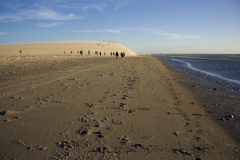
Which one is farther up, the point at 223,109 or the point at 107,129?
the point at 107,129

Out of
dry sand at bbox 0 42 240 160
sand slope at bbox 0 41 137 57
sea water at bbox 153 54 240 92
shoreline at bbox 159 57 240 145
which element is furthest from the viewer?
sand slope at bbox 0 41 137 57

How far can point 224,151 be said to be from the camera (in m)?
4.32

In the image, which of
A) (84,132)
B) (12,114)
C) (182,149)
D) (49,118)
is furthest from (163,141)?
(12,114)

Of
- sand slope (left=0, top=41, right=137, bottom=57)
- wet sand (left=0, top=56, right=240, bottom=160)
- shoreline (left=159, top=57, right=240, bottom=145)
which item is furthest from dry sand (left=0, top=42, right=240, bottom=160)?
sand slope (left=0, top=41, right=137, bottom=57)

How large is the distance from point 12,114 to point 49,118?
101cm

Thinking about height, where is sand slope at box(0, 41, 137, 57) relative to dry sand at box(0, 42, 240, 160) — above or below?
above

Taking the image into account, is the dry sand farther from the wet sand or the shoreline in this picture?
the shoreline

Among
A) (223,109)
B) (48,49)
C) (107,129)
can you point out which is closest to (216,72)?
(223,109)

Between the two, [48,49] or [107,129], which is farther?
[48,49]

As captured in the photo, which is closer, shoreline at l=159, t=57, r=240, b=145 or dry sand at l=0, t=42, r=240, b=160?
dry sand at l=0, t=42, r=240, b=160

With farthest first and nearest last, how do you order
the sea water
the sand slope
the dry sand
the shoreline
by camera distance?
the sand slope < the sea water < the shoreline < the dry sand

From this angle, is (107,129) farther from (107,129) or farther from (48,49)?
(48,49)

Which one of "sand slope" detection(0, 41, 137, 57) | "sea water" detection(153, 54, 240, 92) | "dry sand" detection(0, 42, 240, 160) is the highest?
"sand slope" detection(0, 41, 137, 57)

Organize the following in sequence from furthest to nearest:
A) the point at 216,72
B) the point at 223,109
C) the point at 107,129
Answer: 1. the point at 216,72
2. the point at 223,109
3. the point at 107,129
